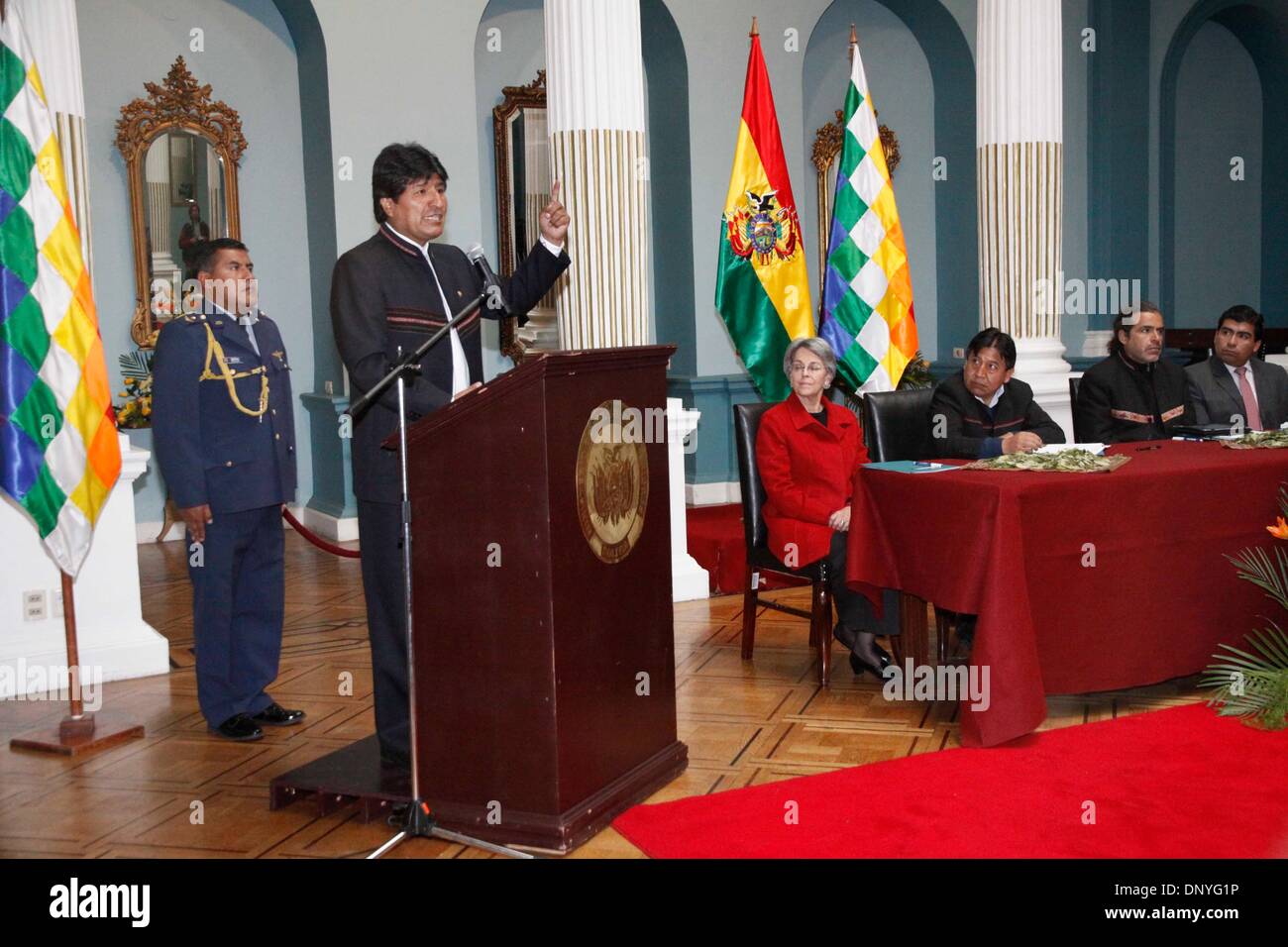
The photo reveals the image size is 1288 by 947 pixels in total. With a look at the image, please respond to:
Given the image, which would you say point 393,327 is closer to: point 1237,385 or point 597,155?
point 597,155

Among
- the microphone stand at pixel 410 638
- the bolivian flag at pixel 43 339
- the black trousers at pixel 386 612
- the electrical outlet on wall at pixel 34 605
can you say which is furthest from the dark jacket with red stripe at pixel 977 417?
the electrical outlet on wall at pixel 34 605

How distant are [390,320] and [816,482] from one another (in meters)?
1.92

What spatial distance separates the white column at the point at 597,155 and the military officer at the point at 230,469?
2003 millimetres

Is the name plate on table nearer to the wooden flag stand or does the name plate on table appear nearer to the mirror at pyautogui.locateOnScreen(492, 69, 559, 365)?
the wooden flag stand

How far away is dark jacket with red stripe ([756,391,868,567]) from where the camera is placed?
15.7 feet

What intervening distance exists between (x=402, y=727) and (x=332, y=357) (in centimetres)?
538

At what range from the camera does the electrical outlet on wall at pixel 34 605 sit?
16.4ft

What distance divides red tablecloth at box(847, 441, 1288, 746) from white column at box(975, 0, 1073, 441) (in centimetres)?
290

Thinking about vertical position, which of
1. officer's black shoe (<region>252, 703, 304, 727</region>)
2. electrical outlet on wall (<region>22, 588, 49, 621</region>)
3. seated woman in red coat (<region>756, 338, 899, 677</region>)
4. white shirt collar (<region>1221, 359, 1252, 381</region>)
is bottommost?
officer's black shoe (<region>252, 703, 304, 727</region>)

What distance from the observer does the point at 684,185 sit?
9219 millimetres

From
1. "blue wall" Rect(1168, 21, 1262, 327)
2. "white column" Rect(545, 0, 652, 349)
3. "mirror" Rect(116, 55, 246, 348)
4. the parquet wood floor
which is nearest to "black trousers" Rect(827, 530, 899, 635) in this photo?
the parquet wood floor

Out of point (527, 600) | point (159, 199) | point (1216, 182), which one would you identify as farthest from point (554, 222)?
point (1216, 182)

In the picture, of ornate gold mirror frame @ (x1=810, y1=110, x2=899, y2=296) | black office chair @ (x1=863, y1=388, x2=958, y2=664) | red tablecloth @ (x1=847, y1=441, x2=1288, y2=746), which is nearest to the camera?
red tablecloth @ (x1=847, y1=441, x2=1288, y2=746)

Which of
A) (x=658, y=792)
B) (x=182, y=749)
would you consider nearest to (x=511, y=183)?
(x=182, y=749)
